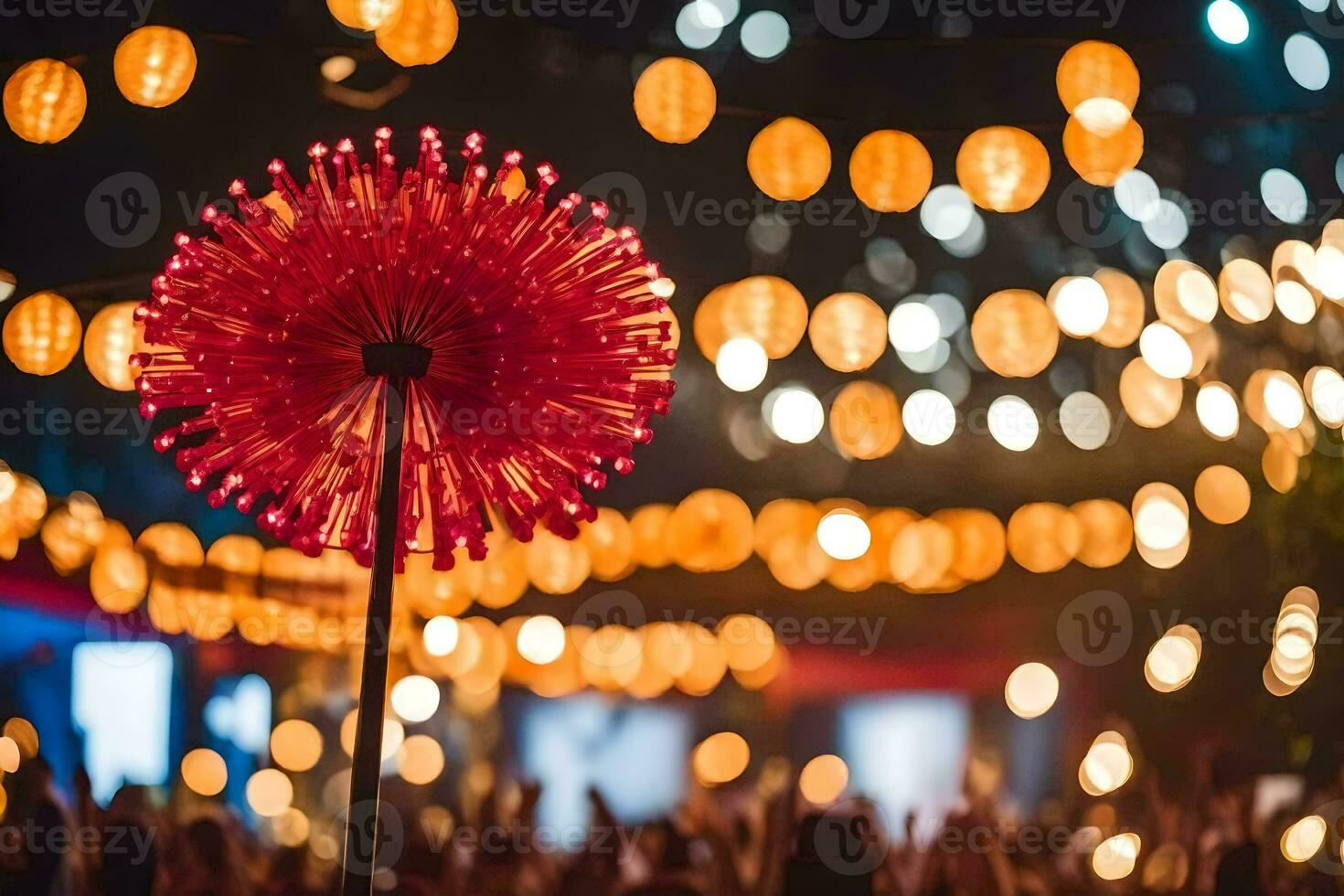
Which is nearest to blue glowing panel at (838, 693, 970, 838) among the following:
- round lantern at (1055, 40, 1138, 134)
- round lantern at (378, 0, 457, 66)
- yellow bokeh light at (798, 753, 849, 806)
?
yellow bokeh light at (798, 753, 849, 806)

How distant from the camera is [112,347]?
1.62 meters

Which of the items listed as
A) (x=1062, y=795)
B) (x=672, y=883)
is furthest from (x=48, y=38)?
(x=1062, y=795)

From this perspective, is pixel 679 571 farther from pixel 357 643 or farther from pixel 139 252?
pixel 139 252

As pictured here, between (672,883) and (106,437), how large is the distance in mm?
1095

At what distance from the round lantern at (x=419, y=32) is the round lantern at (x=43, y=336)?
0.62 meters

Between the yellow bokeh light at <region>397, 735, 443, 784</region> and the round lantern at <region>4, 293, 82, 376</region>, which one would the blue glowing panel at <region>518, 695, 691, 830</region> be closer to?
the yellow bokeh light at <region>397, 735, 443, 784</region>

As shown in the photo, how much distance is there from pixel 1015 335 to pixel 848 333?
0.85 feet

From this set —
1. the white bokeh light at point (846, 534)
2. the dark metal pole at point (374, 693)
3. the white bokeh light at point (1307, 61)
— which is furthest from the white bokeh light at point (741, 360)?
the white bokeh light at point (1307, 61)

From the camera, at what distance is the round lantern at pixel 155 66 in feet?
5.22

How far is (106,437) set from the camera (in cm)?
177

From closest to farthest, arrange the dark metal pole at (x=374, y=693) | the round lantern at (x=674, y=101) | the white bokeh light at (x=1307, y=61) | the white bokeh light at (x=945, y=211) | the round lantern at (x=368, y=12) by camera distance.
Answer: the dark metal pole at (x=374, y=693), the round lantern at (x=368, y=12), the round lantern at (x=674, y=101), the white bokeh light at (x=945, y=211), the white bokeh light at (x=1307, y=61)

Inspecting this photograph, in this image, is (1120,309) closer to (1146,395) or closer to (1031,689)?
(1146,395)

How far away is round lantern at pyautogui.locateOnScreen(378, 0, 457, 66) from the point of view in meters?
1.58

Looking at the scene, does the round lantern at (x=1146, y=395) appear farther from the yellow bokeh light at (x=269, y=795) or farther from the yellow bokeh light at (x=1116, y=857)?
the yellow bokeh light at (x=269, y=795)
